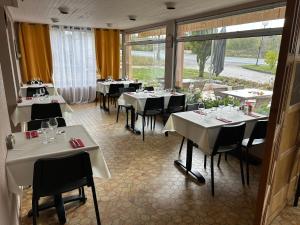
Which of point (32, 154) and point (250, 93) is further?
point (250, 93)

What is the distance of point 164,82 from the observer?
5.53 meters

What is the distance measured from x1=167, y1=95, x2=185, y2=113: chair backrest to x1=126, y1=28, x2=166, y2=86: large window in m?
1.50

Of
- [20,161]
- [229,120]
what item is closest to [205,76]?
[229,120]

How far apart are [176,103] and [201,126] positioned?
5.89 ft

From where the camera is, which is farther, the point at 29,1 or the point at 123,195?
the point at 29,1

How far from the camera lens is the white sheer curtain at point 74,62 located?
21.6 feet

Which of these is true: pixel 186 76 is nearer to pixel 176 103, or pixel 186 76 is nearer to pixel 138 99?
pixel 176 103

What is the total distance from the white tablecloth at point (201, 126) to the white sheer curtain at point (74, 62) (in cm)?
463

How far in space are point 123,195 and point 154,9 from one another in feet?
10.3

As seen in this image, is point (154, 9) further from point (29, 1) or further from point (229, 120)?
point (229, 120)

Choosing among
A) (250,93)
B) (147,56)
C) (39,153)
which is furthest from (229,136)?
(147,56)

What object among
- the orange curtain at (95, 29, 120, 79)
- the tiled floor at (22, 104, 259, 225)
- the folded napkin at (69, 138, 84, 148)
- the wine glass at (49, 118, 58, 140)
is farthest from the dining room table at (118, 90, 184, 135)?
the orange curtain at (95, 29, 120, 79)

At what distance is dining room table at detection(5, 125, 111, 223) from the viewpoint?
1.68 m

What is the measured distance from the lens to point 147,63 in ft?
21.7
